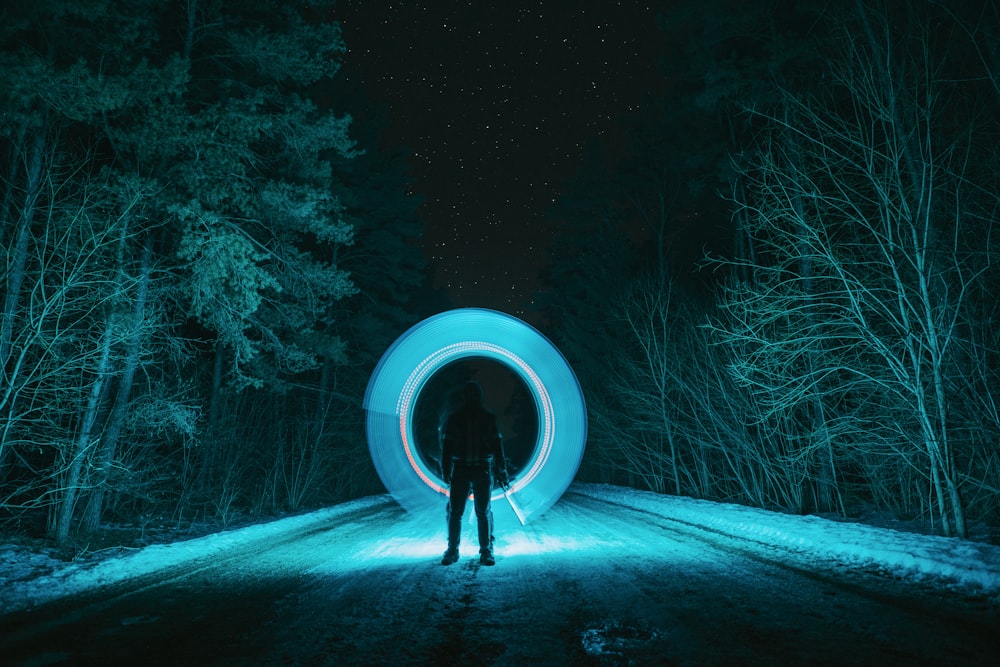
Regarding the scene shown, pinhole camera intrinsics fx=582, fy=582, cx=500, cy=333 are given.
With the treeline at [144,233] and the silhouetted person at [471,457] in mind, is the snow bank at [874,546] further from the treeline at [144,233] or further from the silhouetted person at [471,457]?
the treeline at [144,233]

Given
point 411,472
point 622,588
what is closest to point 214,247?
point 411,472

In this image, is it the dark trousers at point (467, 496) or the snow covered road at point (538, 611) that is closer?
the snow covered road at point (538, 611)

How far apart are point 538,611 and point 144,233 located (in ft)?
32.5

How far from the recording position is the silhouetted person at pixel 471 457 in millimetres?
7586

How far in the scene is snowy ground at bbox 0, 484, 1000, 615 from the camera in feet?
18.4

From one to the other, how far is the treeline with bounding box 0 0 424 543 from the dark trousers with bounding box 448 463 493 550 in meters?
4.97

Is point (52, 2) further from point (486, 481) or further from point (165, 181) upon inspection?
point (486, 481)

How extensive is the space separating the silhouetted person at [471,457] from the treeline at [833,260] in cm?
390

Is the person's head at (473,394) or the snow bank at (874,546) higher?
the person's head at (473,394)

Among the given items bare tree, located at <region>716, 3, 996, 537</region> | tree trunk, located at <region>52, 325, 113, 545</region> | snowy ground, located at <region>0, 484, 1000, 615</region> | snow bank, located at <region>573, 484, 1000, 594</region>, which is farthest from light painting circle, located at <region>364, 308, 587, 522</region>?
tree trunk, located at <region>52, 325, 113, 545</region>

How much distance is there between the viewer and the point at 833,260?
26.6 feet

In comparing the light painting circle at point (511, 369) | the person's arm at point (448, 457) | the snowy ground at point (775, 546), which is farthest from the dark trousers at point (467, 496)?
the light painting circle at point (511, 369)

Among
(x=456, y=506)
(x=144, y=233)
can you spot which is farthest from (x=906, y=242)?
(x=144, y=233)

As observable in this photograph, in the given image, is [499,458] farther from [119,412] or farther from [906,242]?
[906,242]
